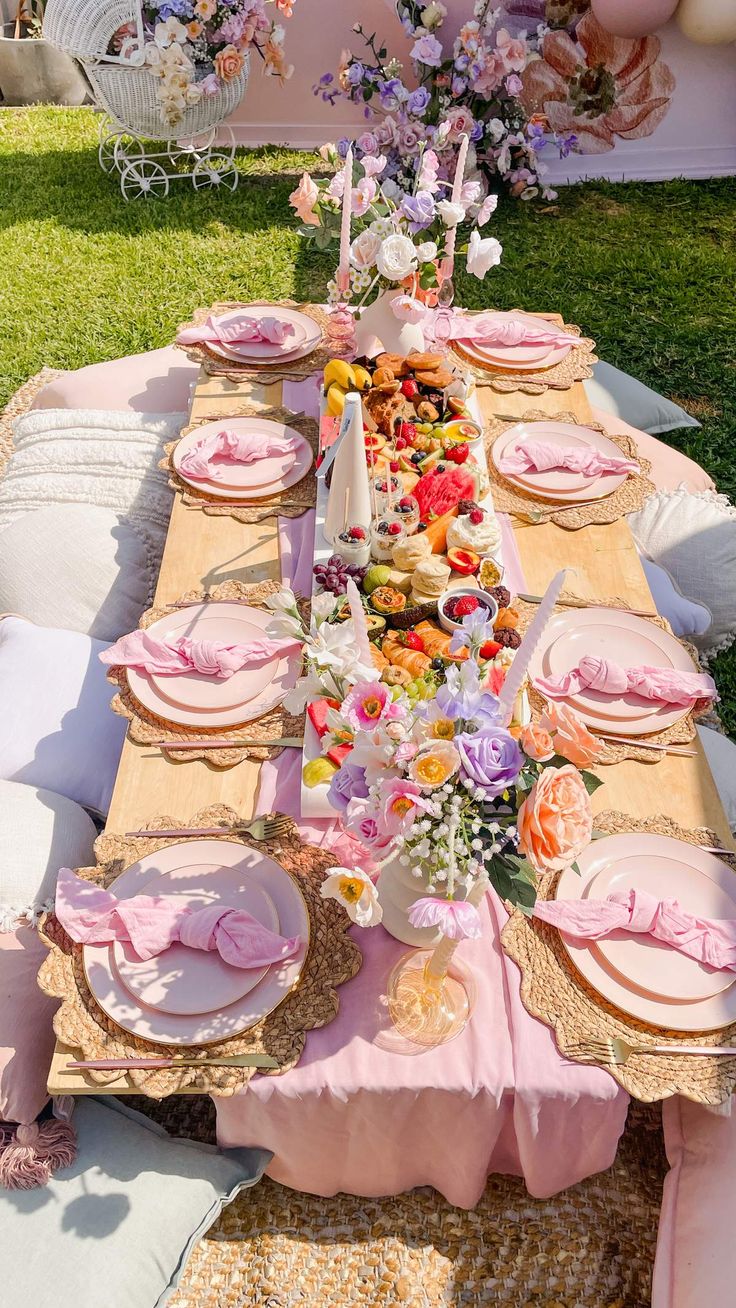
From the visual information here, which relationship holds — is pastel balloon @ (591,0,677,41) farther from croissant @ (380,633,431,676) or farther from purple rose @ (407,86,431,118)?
croissant @ (380,633,431,676)

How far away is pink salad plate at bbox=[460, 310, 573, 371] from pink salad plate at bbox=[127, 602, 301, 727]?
1478 millimetres

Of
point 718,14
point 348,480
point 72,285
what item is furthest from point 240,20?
point 348,480

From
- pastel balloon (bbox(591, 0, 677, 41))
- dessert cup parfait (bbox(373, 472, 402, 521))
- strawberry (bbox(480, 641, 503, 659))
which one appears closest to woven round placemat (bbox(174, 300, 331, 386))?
dessert cup parfait (bbox(373, 472, 402, 521))

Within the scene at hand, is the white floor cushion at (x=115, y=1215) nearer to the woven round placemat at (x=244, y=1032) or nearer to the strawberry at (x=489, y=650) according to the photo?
the woven round placemat at (x=244, y=1032)

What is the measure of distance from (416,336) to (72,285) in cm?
312

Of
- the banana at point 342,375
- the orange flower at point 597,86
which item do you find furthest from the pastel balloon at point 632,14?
the banana at point 342,375

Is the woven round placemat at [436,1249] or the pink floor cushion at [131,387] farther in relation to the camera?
the pink floor cushion at [131,387]

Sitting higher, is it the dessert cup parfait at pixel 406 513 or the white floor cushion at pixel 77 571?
the dessert cup parfait at pixel 406 513

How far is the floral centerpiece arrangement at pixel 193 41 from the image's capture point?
5156mm

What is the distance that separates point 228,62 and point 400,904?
5.49 metres

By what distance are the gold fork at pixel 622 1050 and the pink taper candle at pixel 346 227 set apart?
2.18 metres

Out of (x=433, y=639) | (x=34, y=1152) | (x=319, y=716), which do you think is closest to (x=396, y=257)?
(x=433, y=639)

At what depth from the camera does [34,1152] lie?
1756 millimetres

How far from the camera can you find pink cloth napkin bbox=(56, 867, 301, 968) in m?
1.65
